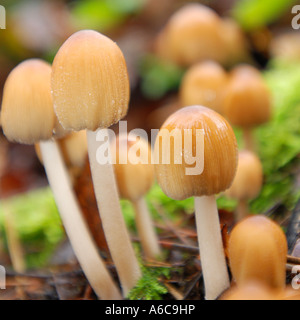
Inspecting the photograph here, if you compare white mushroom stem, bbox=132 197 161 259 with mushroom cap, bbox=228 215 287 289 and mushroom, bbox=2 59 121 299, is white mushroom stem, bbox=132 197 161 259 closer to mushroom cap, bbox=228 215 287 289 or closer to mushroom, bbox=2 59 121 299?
mushroom, bbox=2 59 121 299

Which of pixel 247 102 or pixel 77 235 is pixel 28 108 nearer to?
pixel 77 235

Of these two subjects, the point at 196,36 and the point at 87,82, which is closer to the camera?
the point at 87,82

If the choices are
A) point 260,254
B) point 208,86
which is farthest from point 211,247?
point 208,86

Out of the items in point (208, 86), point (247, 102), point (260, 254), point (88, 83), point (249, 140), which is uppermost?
point (208, 86)

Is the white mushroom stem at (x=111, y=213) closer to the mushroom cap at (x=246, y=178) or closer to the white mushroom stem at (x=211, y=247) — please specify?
the white mushroom stem at (x=211, y=247)

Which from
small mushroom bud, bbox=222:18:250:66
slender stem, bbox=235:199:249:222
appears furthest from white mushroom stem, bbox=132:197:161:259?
small mushroom bud, bbox=222:18:250:66

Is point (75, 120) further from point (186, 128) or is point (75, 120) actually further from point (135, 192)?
point (135, 192)
